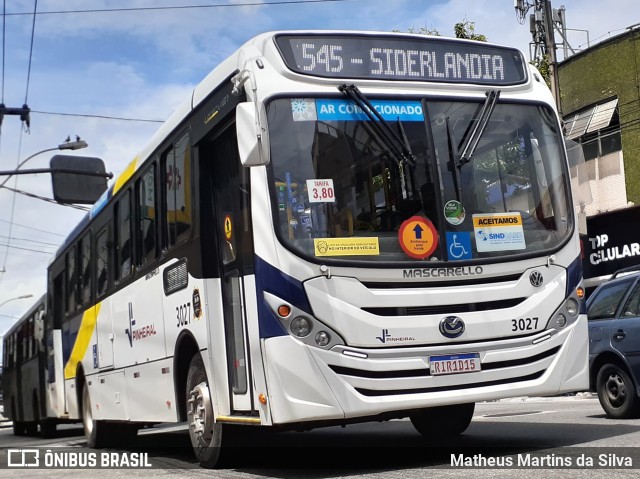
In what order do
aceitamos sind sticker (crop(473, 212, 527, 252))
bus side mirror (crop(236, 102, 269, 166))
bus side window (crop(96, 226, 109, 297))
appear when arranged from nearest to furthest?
bus side mirror (crop(236, 102, 269, 166)), aceitamos sind sticker (crop(473, 212, 527, 252)), bus side window (crop(96, 226, 109, 297))

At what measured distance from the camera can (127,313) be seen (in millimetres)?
12531

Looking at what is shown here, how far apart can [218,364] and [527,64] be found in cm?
387

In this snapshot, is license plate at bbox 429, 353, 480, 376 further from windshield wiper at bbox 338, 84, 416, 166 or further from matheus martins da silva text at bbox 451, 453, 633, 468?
windshield wiper at bbox 338, 84, 416, 166

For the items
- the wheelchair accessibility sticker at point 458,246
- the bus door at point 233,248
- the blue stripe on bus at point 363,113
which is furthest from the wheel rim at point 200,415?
the blue stripe on bus at point 363,113

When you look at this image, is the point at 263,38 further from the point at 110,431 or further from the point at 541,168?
the point at 110,431

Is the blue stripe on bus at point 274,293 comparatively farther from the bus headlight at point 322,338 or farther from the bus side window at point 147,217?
the bus side window at point 147,217

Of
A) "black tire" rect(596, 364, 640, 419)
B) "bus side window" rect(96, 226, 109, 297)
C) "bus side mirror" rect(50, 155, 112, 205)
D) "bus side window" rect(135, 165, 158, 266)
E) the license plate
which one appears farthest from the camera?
"bus side mirror" rect(50, 155, 112, 205)

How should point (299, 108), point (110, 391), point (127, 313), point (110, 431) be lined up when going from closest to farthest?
1. point (299, 108)
2. point (127, 313)
3. point (110, 391)
4. point (110, 431)

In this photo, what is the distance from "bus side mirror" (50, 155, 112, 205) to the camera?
2053 centimetres

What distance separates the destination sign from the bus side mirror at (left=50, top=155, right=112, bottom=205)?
40.4 feet

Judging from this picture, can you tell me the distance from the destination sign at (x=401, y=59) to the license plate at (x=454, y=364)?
2.38 meters

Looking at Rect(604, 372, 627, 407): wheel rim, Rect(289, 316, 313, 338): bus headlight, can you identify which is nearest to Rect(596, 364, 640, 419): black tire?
Rect(604, 372, 627, 407): wheel rim

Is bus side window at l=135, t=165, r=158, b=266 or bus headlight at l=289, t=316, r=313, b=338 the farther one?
bus side window at l=135, t=165, r=158, b=266

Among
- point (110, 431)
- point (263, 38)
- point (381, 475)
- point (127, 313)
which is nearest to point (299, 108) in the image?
point (263, 38)
